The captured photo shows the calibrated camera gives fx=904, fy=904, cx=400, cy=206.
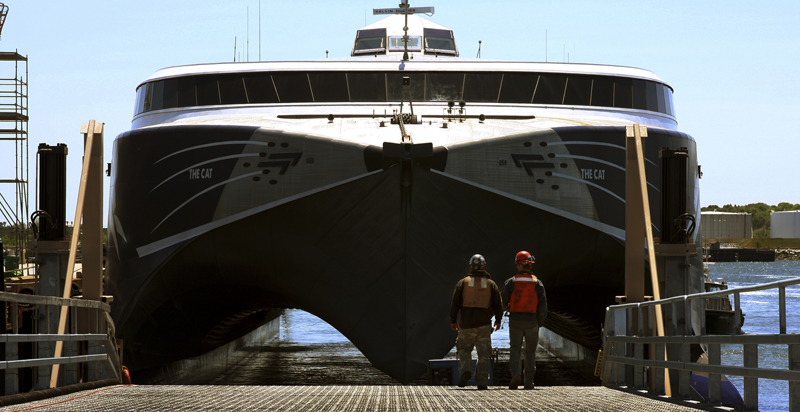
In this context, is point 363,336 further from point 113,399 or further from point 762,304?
point 762,304

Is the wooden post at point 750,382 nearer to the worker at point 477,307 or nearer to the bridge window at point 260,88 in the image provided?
the worker at point 477,307

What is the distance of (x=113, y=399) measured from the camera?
7641 millimetres

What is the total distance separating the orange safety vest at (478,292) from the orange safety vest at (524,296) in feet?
1.16

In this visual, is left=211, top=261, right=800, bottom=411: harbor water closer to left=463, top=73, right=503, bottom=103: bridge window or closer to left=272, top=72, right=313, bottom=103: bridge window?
left=463, top=73, right=503, bottom=103: bridge window

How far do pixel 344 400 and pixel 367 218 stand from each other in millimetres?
5746

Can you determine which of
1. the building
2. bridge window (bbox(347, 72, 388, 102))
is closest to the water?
bridge window (bbox(347, 72, 388, 102))

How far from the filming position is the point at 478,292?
9484 mm

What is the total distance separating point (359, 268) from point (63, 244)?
14.4ft

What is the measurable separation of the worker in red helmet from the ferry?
3542 millimetres

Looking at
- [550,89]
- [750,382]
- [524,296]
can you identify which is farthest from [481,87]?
[750,382]

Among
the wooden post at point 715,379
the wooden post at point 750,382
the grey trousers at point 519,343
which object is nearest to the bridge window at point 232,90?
the grey trousers at point 519,343

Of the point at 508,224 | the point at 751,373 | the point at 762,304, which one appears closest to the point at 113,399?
the point at 751,373

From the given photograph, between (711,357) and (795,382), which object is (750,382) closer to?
(795,382)

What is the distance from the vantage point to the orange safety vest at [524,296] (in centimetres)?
968
